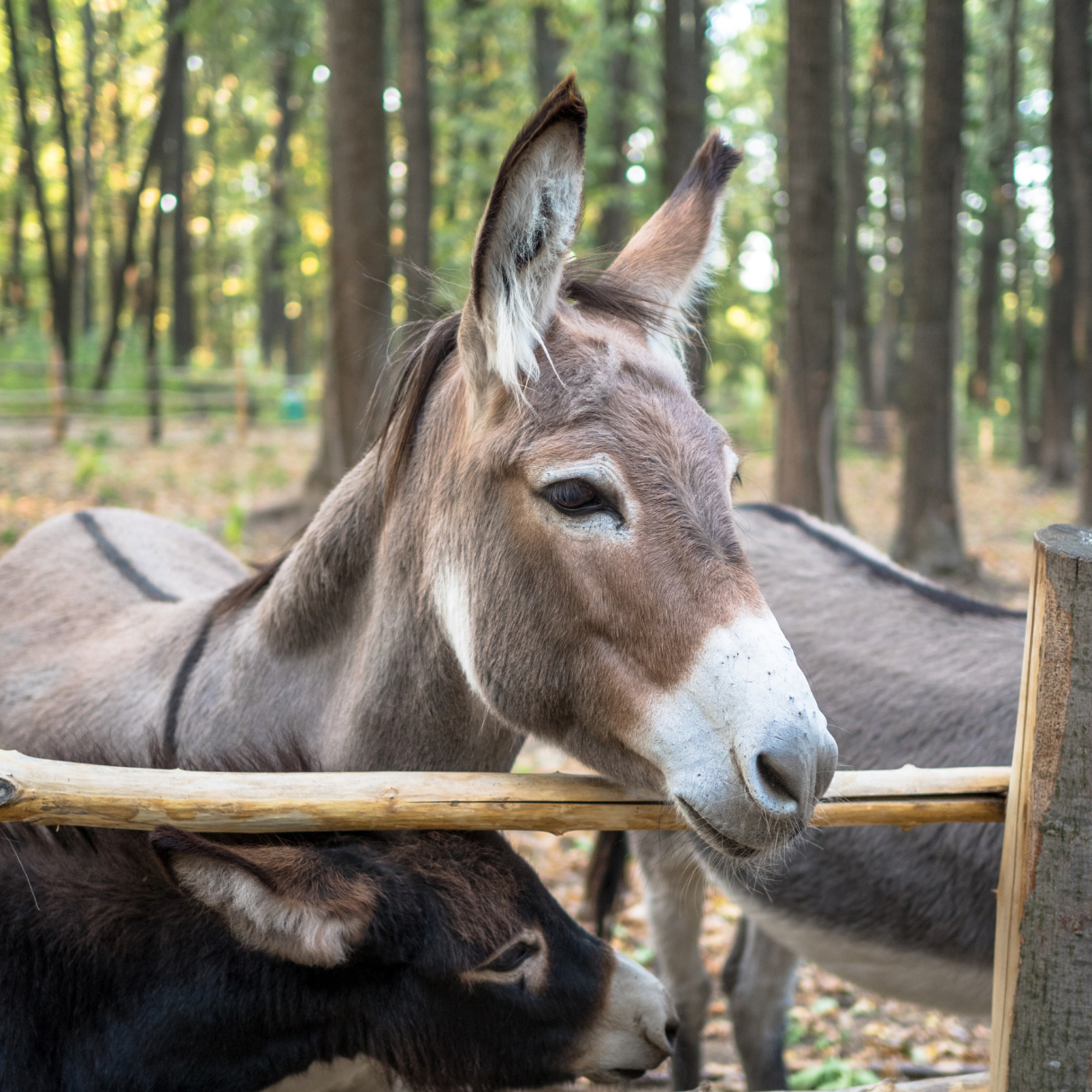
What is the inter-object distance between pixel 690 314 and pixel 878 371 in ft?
94.9

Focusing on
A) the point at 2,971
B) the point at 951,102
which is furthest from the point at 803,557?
the point at 951,102

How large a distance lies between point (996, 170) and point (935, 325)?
14.8 metres

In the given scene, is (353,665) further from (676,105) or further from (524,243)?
(676,105)

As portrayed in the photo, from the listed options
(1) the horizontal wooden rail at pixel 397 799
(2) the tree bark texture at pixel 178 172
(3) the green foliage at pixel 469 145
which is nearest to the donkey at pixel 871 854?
(1) the horizontal wooden rail at pixel 397 799

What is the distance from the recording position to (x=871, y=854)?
330 centimetres

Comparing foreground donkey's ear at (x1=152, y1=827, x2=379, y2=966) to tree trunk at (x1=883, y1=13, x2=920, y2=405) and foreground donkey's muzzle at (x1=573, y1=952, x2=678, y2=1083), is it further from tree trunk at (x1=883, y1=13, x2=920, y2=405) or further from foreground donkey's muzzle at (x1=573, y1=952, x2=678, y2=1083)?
tree trunk at (x1=883, y1=13, x2=920, y2=405)

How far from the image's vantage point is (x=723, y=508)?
6.69 ft

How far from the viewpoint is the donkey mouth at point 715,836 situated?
74.0 inches

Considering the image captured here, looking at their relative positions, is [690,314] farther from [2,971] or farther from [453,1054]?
[2,971]

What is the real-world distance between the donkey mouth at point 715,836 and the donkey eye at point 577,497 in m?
0.61

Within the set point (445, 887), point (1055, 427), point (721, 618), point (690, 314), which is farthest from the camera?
point (1055, 427)

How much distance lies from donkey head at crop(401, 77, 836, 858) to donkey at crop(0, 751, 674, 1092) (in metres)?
0.44

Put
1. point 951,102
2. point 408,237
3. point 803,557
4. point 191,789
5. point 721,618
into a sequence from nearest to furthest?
point 721,618
point 191,789
point 803,557
point 951,102
point 408,237

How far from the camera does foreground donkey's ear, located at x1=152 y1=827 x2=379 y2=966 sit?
1774 millimetres
